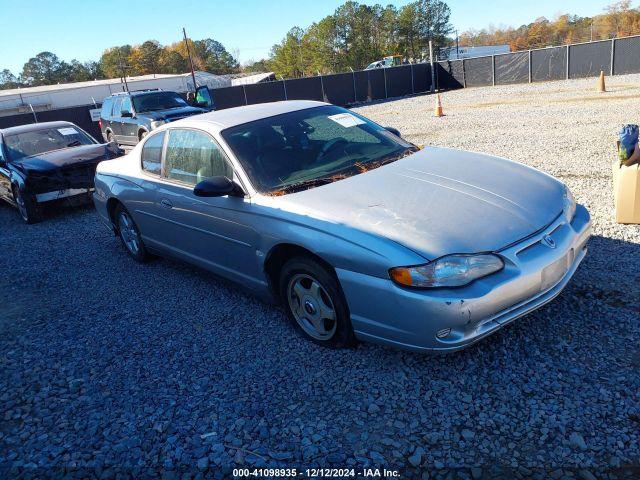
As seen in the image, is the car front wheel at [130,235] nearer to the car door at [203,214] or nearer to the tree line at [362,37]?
the car door at [203,214]

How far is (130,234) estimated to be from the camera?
18.2ft

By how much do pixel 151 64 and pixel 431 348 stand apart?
109 m

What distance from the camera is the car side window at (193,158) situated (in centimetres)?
390

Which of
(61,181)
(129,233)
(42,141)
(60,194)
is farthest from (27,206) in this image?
(129,233)

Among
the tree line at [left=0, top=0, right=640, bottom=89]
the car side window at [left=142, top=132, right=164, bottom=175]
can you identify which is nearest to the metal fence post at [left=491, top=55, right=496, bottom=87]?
the car side window at [left=142, top=132, right=164, bottom=175]

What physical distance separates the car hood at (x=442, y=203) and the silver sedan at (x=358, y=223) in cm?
1

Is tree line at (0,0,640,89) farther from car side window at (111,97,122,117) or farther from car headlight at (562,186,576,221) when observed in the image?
car headlight at (562,186,576,221)

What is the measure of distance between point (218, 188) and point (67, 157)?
5877 mm

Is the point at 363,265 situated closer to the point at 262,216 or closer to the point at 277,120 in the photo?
the point at 262,216

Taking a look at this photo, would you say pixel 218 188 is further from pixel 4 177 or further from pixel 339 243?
pixel 4 177

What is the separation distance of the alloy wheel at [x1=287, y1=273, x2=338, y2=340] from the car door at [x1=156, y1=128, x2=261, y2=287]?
37 centimetres

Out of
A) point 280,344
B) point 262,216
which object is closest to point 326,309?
point 280,344

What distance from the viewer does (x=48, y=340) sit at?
4.07 metres

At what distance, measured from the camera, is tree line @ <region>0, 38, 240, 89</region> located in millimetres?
100312
